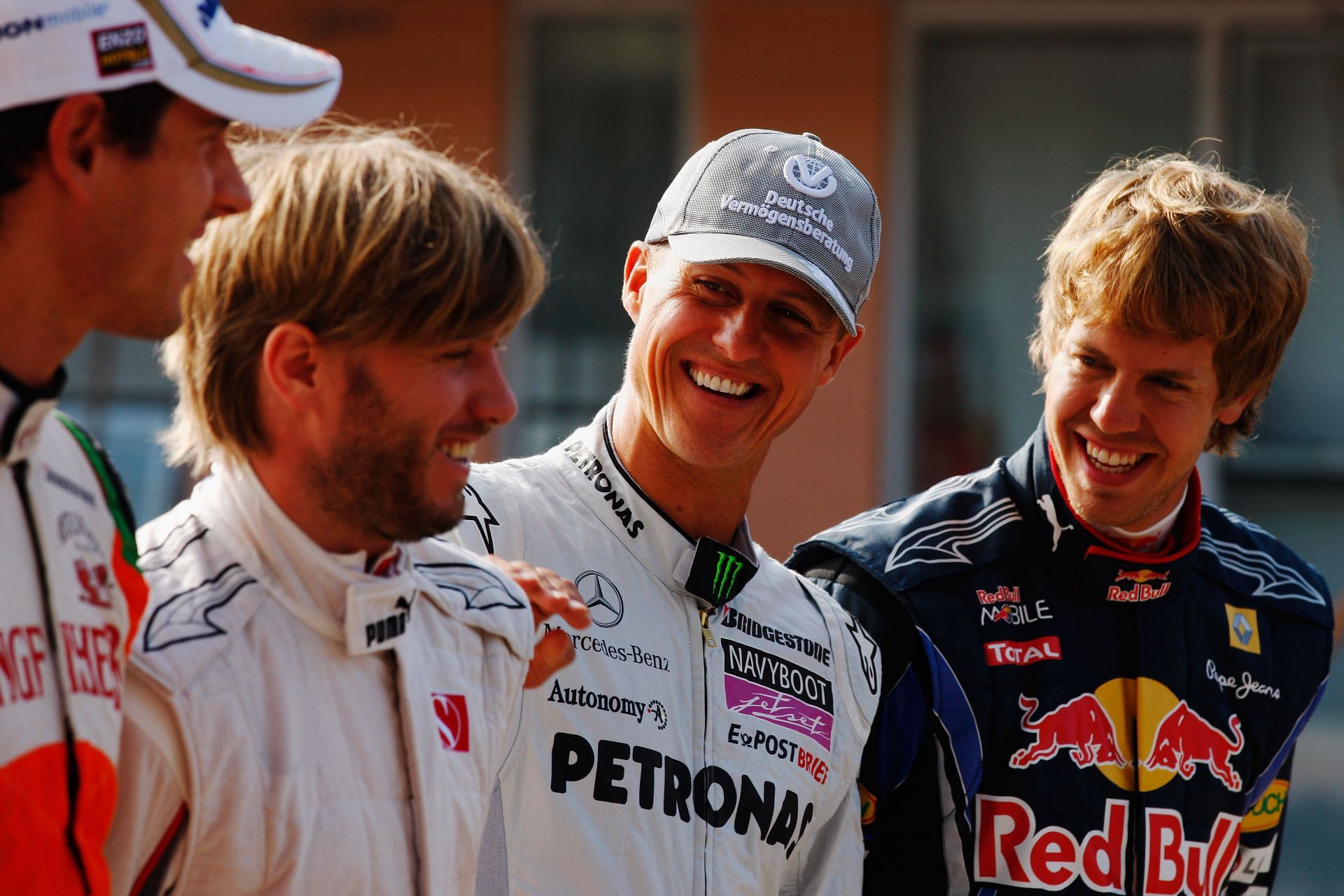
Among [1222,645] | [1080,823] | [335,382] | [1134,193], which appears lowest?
[1080,823]

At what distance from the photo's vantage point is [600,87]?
17.5 feet

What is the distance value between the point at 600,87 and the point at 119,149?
4020 mm

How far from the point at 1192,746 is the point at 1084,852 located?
0.29 metres

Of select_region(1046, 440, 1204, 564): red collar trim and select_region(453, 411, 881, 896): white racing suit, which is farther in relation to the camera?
select_region(1046, 440, 1204, 564): red collar trim

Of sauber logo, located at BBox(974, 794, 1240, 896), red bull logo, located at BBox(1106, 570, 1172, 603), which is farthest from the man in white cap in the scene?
red bull logo, located at BBox(1106, 570, 1172, 603)

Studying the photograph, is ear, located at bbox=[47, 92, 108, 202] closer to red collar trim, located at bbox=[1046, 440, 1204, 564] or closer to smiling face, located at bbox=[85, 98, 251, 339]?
smiling face, located at bbox=[85, 98, 251, 339]

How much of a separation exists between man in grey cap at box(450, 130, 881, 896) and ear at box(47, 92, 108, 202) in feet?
2.78

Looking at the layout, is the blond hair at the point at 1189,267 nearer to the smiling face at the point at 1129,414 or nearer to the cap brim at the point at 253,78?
the smiling face at the point at 1129,414

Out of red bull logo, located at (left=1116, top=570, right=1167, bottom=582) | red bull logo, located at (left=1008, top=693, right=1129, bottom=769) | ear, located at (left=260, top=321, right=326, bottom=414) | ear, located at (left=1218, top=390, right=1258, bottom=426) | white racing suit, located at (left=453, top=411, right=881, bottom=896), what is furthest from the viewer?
ear, located at (left=1218, top=390, right=1258, bottom=426)

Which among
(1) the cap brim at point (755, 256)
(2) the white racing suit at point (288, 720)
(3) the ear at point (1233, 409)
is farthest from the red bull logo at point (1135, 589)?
(2) the white racing suit at point (288, 720)

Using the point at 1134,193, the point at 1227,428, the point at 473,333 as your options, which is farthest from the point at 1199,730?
the point at 473,333

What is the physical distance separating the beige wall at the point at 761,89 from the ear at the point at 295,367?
3.42 meters

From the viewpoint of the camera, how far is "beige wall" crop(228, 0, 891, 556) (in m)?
5.04

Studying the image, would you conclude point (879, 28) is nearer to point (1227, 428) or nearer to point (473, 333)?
point (1227, 428)
